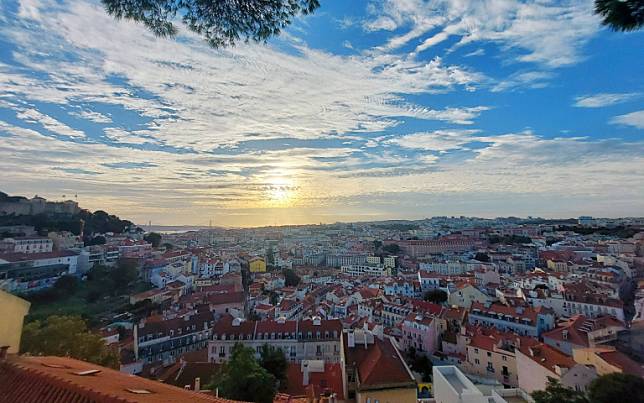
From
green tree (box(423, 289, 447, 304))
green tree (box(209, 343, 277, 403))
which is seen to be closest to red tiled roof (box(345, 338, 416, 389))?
green tree (box(209, 343, 277, 403))

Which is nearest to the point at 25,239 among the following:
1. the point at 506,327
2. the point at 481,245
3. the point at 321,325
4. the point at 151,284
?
the point at 151,284

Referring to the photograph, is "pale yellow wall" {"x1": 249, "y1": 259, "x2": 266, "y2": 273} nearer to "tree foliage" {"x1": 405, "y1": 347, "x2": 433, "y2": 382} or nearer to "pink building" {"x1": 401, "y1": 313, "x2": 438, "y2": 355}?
"pink building" {"x1": 401, "y1": 313, "x2": 438, "y2": 355}

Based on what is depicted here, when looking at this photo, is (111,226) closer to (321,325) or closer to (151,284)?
(151,284)

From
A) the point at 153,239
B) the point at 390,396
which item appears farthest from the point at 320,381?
the point at 153,239

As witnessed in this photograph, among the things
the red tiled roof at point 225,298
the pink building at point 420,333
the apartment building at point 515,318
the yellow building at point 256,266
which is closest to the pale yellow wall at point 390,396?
the pink building at point 420,333

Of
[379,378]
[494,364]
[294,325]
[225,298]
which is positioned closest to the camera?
[379,378]

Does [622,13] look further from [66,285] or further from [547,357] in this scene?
[66,285]
